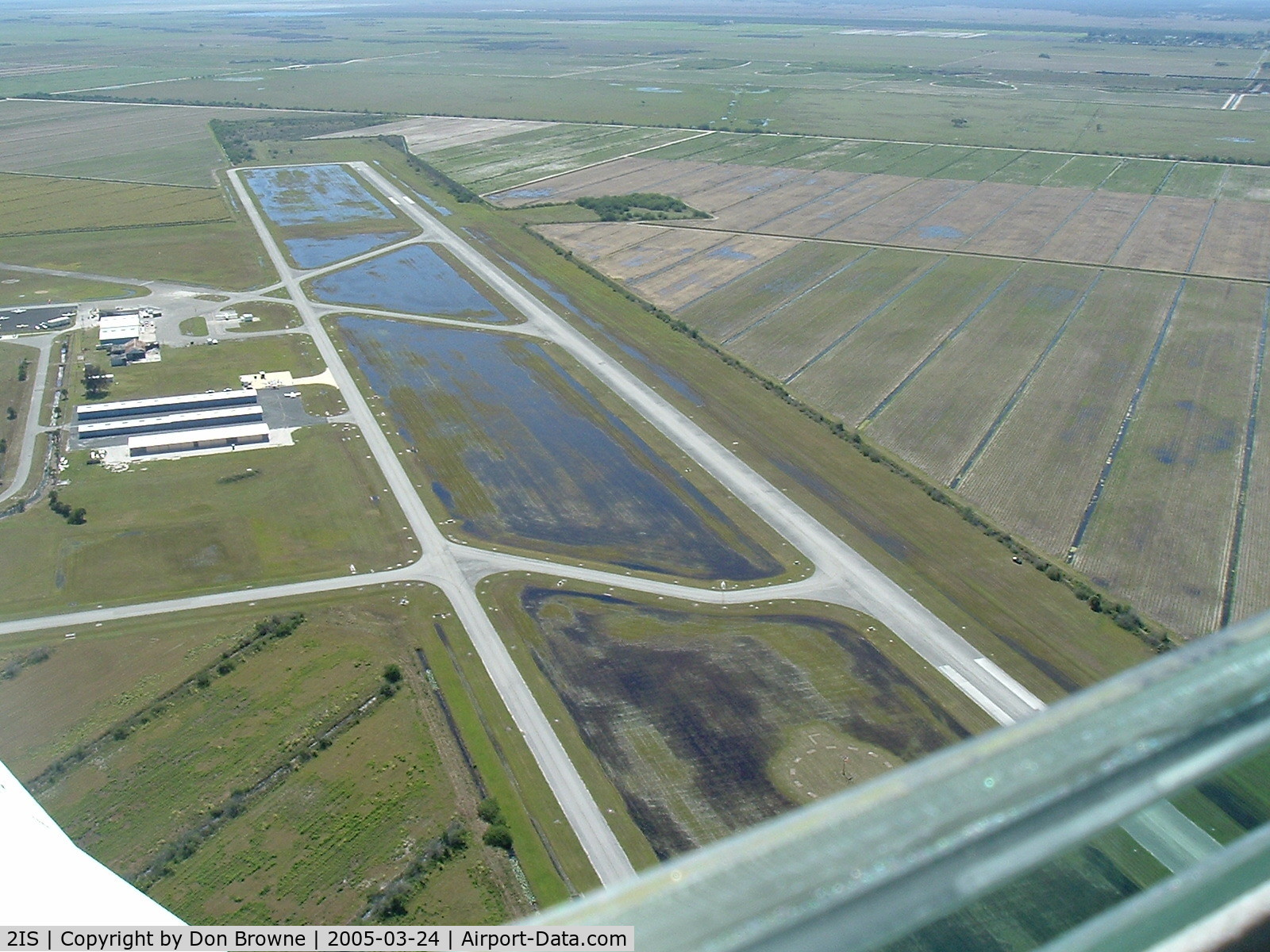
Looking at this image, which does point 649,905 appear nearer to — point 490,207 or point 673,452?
point 673,452

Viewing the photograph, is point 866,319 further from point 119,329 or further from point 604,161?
point 604,161

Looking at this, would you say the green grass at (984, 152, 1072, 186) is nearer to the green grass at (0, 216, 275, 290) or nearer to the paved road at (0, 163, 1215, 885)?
the paved road at (0, 163, 1215, 885)

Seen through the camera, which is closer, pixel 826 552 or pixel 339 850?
pixel 339 850

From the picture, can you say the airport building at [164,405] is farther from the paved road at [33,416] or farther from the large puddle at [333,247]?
the large puddle at [333,247]

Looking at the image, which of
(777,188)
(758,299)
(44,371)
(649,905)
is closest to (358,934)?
(649,905)

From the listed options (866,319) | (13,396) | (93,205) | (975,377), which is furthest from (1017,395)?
(93,205)

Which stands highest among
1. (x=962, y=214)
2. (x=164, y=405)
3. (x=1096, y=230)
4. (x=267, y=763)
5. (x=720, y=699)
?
(x=1096, y=230)

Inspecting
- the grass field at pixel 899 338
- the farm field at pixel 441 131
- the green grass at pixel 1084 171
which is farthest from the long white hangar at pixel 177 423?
the green grass at pixel 1084 171

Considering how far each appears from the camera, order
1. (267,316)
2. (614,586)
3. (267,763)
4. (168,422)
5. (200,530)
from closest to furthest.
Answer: (267,763), (614,586), (200,530), (168,422), (267,316)
